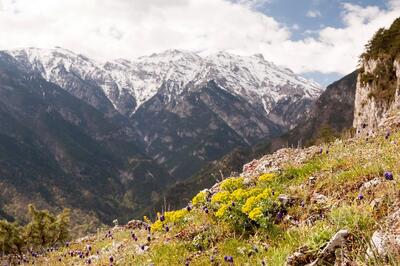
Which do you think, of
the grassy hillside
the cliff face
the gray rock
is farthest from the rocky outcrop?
the cliff face

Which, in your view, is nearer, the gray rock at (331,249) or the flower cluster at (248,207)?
the gray rock at (331,249)

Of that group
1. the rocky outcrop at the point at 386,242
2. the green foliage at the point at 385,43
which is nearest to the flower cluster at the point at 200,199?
the rocky outcrop at the point at 386,242

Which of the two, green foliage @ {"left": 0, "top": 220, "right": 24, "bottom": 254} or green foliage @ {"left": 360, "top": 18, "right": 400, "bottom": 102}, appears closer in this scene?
green foliage @ {"left": 0, "top": 220, "right": 24, "bottom": 254}

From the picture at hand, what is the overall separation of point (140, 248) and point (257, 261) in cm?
369

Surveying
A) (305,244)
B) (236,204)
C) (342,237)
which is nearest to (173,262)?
(236,204)

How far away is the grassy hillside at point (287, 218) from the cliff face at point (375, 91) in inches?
3039

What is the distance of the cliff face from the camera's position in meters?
88.8

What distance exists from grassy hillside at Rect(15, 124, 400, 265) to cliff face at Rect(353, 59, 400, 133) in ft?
253

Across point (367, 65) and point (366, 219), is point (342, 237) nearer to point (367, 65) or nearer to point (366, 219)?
point (366, 219)

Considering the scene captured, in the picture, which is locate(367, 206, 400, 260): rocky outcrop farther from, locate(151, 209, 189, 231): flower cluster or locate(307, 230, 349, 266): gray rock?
locate(151, 209, 189, 231): flower cluster

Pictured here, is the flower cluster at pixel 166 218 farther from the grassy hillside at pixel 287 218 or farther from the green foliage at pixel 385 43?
the green foliage at pixel 385 43

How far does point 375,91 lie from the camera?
9600 centimetres

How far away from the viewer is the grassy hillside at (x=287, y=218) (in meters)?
6.20

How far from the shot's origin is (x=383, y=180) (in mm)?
7695
